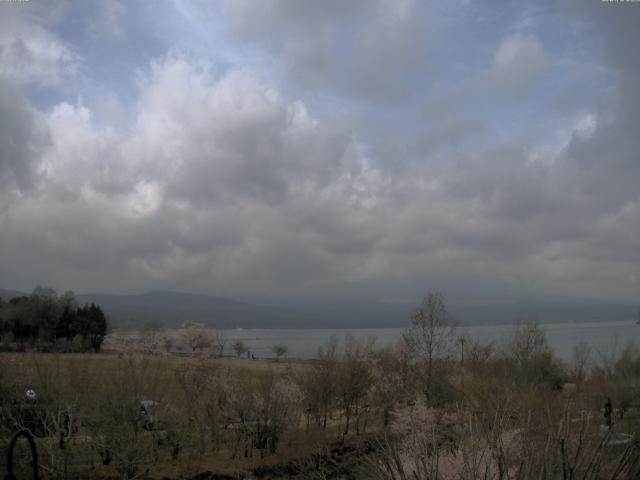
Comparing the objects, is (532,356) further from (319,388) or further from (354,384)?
(319,388)

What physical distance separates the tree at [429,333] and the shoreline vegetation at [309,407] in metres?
0.09

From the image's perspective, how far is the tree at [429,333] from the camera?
44719 millimetres

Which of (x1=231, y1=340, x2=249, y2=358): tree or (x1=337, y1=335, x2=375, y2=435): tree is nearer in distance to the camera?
(x1=337, y1=335, x2=375, y2=435): tree

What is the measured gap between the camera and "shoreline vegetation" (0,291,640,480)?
19250mm

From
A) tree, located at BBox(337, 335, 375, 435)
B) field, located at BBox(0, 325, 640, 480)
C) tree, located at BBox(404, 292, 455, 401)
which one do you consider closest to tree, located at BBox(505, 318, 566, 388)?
field, located at BBox(0, 325, 640, 480)

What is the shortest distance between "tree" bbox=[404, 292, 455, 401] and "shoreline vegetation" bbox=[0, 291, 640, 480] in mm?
91

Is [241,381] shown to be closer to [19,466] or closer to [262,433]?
[262,433]

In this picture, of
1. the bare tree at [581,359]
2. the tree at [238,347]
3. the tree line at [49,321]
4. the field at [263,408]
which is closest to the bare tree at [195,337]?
the tree line at [49,321]

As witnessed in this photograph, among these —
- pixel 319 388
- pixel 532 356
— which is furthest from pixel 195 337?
pixel 532 356

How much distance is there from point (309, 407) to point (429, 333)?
35.3 ft

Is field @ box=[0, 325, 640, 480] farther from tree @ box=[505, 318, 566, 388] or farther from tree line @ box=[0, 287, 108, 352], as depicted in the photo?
tree line @ box=[0, 287, 108, 352]

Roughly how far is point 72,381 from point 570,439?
23806 mm

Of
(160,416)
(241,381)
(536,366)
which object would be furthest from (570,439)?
(536,366)

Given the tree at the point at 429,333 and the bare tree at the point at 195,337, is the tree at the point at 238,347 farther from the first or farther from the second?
the tree at the point at 429,333
